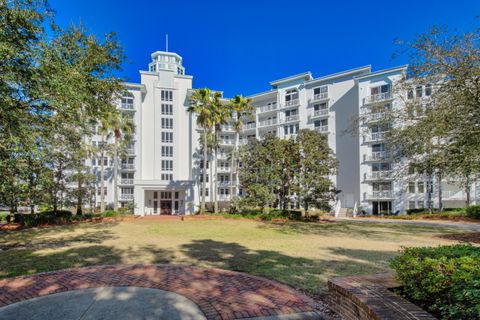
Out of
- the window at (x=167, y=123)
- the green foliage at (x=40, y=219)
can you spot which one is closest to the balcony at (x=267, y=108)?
the window at (x=167, y=123)

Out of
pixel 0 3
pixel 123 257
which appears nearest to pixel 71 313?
pixel 123 257

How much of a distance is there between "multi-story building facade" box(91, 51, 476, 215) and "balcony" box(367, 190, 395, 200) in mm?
107

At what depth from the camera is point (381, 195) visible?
3259 cm

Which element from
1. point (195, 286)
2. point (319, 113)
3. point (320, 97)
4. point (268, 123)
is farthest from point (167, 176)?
point (195, 286)

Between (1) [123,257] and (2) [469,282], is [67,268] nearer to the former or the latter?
(1) [123,257]

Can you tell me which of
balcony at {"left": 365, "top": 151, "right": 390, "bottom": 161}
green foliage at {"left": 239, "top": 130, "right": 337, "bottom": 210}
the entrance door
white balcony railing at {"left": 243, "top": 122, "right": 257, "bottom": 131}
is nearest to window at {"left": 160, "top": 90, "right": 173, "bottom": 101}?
white balcony railing at {"left": 243, "top": 122, "right": 257, "bottom": 131}

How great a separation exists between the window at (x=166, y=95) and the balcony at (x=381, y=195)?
3126cm

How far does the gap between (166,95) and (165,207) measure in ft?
55.6

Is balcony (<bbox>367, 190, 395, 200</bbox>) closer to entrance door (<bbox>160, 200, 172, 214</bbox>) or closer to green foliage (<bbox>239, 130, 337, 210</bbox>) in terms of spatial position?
green foliage (<bbox>239, 130, 337, 210</bbox>)

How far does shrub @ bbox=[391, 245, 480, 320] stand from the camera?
2.93 meters

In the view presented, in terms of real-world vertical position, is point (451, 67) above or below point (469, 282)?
above

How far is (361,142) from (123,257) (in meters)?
32.4

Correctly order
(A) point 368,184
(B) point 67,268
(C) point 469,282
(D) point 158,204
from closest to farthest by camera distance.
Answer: (C) point 469,282
(B) point 67,268
(A) point 368,184
(D) point 158,204

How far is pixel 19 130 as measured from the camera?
8.70 meters
